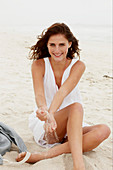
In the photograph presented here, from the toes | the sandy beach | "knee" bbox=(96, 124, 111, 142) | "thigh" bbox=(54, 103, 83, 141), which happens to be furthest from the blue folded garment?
"knee" bbox=(96, 124, 111, 142)

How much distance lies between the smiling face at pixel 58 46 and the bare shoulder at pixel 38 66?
20 cm

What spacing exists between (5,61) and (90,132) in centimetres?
458

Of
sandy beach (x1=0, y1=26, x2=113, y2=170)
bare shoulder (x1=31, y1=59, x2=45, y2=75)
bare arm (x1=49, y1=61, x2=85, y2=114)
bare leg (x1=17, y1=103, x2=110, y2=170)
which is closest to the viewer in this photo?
bare leg (x1=17, y1=103, x2=110, y2=170)

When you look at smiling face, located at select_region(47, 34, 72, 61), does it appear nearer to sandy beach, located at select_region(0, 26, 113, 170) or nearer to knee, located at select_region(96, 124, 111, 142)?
knee, located at select_region(96, 124, 111, 142)

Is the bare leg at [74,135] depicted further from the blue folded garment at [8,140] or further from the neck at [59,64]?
the neck at [59,64]

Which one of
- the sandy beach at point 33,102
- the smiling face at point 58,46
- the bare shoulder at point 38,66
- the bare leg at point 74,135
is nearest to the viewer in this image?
the bare leg at point 74,135

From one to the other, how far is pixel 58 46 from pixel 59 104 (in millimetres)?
634

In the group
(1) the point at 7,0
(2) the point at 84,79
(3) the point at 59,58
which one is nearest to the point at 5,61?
(2) the point at 84,79

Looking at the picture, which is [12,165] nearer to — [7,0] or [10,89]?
[10,89]

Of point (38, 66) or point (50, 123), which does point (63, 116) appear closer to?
point (50, 123)

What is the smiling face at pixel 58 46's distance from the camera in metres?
2.71

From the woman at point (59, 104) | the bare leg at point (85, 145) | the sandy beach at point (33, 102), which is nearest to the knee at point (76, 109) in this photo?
the woman at point (59, 104)

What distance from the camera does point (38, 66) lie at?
9.47ft

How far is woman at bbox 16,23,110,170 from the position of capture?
2381 mm
